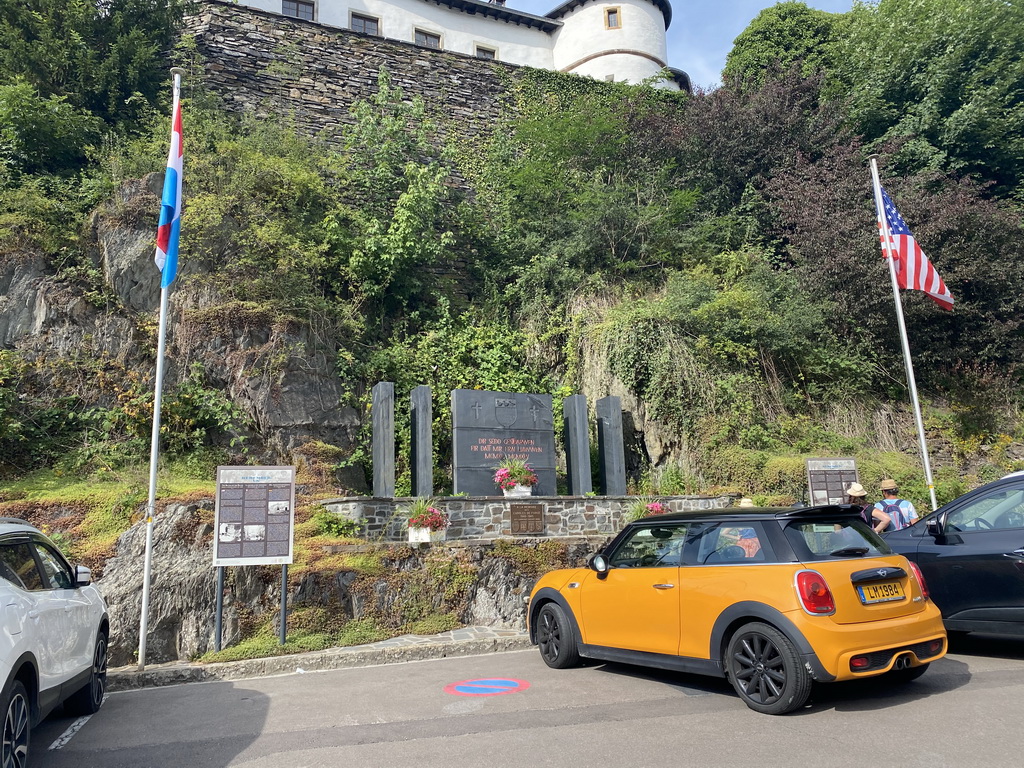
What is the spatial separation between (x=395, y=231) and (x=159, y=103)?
7137 mm

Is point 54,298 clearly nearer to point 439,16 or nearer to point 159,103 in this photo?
A: point 159,103

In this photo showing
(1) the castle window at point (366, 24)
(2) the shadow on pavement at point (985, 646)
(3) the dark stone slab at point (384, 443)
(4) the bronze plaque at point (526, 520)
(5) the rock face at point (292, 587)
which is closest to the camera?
(2) the shadow on pavement at point (985, 646)

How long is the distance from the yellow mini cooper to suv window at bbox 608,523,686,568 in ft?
0.04

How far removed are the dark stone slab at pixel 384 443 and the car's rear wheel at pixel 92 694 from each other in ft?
21.1

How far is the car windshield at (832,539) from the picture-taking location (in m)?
5.46

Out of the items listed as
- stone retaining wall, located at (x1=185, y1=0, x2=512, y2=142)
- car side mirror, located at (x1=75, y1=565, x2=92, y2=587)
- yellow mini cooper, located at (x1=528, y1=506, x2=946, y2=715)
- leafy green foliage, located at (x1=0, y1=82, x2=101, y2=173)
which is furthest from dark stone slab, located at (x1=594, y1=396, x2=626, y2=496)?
leafy green foliage, located at (x1=0, y1=82, x2=101, y2=173)

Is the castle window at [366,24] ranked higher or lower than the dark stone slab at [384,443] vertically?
higher

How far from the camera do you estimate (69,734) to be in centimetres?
541

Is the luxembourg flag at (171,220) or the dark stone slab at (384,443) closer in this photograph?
the luxembourg flag at (171,220)

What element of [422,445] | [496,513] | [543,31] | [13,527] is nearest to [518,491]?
[496,513]

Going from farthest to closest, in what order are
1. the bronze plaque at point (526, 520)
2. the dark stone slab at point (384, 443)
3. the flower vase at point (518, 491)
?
the flower vase at point (518, 491), the dark stone slab at point (384, 443), the bronze plaque at point (526, 520)

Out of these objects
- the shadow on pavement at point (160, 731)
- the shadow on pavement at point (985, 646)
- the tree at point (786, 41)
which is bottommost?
the shadow on pavement at point (160, 731)

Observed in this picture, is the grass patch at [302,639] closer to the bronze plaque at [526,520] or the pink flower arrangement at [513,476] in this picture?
the bronze plaque at [526,520]

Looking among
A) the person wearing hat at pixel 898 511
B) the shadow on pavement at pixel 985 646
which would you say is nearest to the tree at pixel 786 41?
the person wearing hat at pixel 898 511
